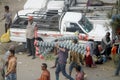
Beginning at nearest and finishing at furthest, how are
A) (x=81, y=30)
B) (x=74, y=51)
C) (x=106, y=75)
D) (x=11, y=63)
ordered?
(x=11, y=63) → (x=74, y=51) → (x=106, y=75) → (x=81, y=30)

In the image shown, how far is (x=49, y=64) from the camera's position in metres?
16.2

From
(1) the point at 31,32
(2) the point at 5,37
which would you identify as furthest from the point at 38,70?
(2) the point at 5,37

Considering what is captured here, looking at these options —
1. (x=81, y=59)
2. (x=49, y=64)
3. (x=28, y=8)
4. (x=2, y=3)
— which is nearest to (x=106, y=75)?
(x=81, y=59)

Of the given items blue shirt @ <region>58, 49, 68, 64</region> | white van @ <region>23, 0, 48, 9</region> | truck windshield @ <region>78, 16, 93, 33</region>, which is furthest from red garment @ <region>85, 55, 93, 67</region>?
white van @ <region>23, 0, 48, 9</region>

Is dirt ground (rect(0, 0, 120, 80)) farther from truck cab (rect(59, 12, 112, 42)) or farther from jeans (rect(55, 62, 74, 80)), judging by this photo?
truck cab (rect(59, 12, 112, 42))

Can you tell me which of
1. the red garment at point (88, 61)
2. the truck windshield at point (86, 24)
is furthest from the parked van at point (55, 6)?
the red garment at point (88, 61)

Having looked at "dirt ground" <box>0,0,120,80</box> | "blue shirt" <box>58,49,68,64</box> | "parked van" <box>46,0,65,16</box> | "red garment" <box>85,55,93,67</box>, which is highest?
"parked van" <box>46,0,65,16</box>

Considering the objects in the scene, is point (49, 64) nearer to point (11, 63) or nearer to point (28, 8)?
point (11, 63)

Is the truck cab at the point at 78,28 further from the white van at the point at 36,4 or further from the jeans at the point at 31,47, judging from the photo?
the white van at the point at 36,4

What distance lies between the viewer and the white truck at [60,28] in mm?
17297

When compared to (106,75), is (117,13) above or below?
above

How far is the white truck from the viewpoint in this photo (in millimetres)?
17297

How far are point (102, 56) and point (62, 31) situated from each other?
2.00 m

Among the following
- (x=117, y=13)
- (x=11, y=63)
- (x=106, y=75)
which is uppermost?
(x=117, y=13)
